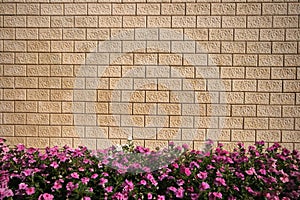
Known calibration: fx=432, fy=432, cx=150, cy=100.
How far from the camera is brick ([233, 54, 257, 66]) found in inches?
196

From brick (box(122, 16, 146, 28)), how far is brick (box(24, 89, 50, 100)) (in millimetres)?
1241

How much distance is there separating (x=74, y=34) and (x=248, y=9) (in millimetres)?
2049

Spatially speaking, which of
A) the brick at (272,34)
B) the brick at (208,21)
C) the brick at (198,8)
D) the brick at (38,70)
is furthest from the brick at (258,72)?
the brick at (38,70)

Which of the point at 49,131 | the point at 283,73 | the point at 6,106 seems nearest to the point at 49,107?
the point at 49,131

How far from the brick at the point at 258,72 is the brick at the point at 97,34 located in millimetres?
1714

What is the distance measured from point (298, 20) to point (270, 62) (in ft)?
1.85

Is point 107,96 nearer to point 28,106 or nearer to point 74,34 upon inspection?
point 74,34

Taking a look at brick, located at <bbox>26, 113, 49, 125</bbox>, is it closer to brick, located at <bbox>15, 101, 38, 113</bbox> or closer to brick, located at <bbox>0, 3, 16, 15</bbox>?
brick, located at <bbox>15, 101, 38, 113</bbox>

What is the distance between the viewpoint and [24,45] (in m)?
5.18

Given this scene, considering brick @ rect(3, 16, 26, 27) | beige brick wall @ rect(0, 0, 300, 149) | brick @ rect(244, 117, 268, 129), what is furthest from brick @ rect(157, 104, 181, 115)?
brick @ rect(3, 16, 26, 27)

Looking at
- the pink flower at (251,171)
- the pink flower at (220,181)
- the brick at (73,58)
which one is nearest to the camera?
the pink flower at (220,181)

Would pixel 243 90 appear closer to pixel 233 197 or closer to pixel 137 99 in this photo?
pixel 137 99

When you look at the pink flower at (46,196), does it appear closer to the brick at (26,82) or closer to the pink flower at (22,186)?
the pink flower at (22,186)

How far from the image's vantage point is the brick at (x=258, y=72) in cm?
496
